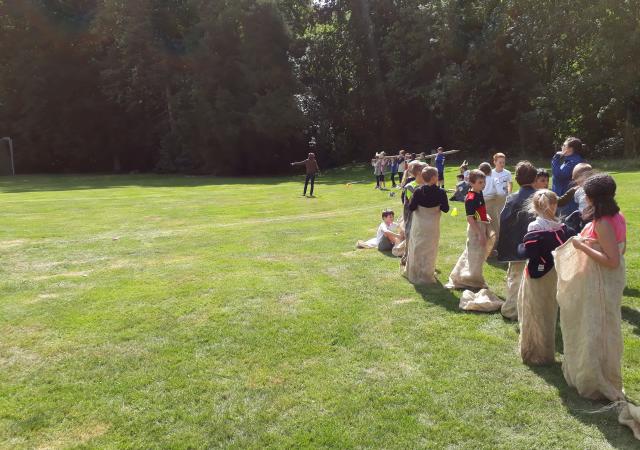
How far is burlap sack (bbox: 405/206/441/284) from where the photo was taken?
317 inches

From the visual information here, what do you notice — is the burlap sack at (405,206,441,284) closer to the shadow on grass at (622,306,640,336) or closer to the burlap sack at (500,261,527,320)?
the burlap sack at (500,261,527,320)

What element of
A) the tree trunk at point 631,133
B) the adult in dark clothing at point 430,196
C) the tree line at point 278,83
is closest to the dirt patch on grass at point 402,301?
the adult in dark clothing at point 430,196

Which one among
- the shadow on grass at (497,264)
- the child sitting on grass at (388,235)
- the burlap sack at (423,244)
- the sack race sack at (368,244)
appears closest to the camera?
the burlap sack at (423,244)

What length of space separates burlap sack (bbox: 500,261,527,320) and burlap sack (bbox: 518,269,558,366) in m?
1.04

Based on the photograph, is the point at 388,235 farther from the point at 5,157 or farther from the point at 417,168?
the point at 5,157

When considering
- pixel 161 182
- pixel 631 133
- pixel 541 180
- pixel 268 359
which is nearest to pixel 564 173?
pixel 541 180

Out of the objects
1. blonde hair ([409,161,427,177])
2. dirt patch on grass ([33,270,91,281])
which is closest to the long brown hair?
blonde hair ([409,161,427,177])

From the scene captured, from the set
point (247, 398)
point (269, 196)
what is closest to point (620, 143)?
point (269, 196)

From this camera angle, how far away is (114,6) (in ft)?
139

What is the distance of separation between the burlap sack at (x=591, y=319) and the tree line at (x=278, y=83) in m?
30.5

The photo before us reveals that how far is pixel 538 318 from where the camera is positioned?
5.31m

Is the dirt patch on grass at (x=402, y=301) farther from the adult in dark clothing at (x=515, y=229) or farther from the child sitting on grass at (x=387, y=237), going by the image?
the child sitting on grass at (x=387, y=237)

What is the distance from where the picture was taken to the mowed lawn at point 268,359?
438cm

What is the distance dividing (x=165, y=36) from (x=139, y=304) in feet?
136
